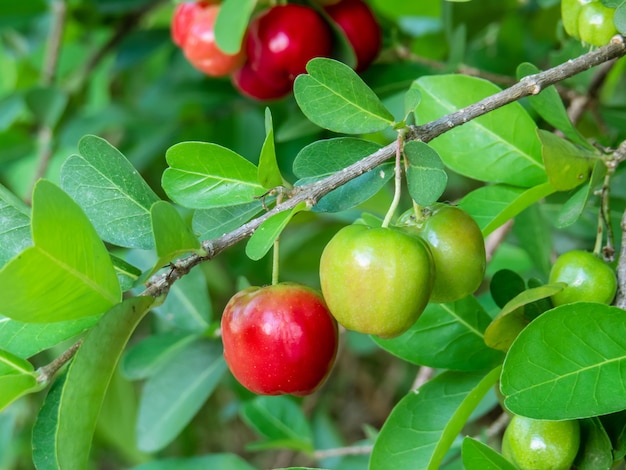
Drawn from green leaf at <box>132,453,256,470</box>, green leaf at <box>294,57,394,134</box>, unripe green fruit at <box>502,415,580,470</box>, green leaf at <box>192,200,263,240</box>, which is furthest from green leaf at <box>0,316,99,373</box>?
green leaf at <box>132,453,256,470</box>

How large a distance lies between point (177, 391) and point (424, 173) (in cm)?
66

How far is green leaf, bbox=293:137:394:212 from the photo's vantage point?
2.03 feet

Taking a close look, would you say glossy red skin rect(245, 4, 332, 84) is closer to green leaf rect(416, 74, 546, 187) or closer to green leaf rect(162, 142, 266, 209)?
green leaf rect(416, 74, 546, 187)

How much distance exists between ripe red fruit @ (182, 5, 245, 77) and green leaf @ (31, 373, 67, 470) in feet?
1.76

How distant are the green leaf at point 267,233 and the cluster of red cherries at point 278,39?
1.43 ft

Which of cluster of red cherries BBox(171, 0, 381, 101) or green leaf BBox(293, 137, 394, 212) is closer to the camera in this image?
green leaf BBox(293, 137, 394, 212)

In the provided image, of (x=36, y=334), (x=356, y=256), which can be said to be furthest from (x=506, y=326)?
(x=36, y=334)

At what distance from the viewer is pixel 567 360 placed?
573mm

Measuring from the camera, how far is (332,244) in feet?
1.82

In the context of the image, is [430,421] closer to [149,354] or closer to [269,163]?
[269,163]

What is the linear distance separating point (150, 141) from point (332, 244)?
3.36 ft

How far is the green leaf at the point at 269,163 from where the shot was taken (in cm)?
59

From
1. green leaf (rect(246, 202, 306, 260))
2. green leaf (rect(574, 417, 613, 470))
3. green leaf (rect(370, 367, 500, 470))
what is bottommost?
green leaf (rect(370, 367, 500, 470))

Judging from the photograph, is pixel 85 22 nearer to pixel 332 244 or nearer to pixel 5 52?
pixel 5 52
